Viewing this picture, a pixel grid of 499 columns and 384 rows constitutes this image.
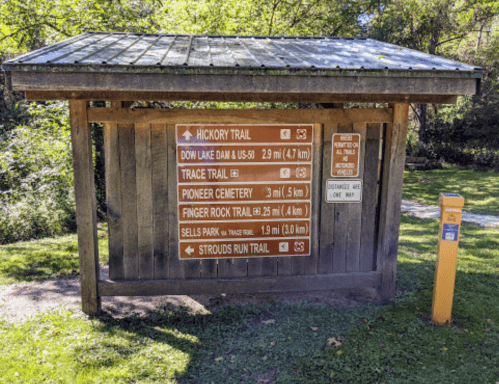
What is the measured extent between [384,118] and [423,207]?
794 centimetres

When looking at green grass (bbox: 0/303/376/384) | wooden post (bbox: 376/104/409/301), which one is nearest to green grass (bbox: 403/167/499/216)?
wooden post (bbox: 376/104/409/301)

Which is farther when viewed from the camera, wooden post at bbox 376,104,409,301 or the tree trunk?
the tree trunk

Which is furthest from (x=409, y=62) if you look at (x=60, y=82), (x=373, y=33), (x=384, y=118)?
(x=373, y=33)

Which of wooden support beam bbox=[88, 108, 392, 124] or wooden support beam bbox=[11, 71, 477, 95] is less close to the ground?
wooden support beam bbox=[11, 71, 477, 95]

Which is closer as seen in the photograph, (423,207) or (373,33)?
(423,207)

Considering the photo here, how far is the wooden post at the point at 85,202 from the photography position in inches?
172

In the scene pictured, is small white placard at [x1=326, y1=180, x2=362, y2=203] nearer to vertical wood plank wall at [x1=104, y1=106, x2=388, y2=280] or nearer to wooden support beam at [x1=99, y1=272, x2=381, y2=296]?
vertical wood plank wall at [x1=104, y1=106, x2=388, y2=280]

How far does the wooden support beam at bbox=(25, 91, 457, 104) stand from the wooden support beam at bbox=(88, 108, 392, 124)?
6.7 inches

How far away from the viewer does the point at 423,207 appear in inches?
462

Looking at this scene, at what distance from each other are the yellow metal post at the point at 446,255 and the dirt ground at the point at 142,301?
2.85 ft

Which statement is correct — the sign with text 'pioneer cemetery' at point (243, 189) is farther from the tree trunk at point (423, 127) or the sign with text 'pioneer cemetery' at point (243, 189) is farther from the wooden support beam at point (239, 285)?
the tree trunk at point (423, 127)

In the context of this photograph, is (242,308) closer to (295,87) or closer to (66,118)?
(295,87)

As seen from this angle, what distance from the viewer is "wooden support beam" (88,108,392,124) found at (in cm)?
440

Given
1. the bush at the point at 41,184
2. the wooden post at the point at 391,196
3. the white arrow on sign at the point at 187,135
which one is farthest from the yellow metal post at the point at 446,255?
the bush at the point at 41,184
